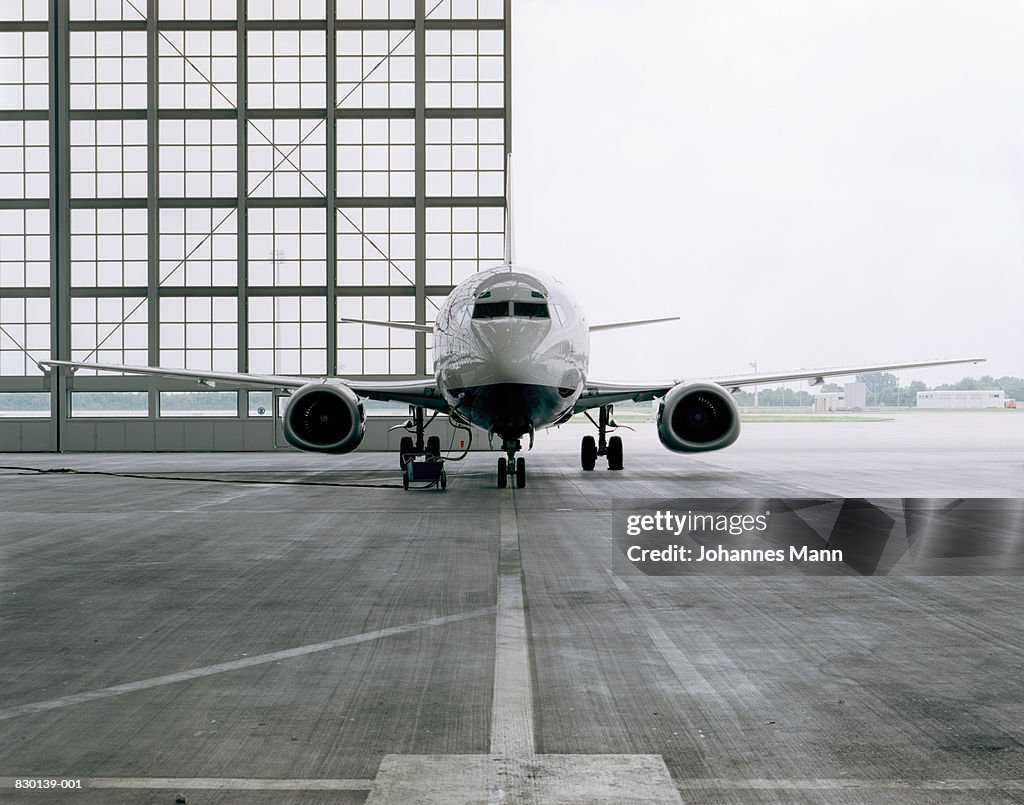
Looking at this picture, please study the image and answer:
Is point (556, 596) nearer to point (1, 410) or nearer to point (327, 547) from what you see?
point (327, 547)

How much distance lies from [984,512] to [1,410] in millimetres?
32144

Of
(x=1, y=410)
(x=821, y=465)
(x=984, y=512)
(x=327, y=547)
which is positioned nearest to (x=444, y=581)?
(x=327, y=547)

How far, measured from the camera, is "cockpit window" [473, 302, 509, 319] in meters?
16.0

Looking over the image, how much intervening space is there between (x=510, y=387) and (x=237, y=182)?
23.2 metres

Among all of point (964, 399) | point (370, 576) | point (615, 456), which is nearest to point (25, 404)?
point (615, 456)

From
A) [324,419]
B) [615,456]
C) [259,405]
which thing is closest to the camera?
[324,419]

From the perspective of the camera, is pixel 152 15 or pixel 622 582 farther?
pixel 152 15

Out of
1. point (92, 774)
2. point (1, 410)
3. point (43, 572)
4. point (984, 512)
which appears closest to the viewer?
point (92, 774)

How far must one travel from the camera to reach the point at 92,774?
373 cm

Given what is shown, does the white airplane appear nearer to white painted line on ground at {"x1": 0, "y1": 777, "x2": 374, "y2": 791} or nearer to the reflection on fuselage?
the reflection on fuselage

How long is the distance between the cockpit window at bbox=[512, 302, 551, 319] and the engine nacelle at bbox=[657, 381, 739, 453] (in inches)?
148

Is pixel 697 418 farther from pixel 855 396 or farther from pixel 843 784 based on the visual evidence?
pixel 855 396

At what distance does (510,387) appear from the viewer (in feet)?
51.3

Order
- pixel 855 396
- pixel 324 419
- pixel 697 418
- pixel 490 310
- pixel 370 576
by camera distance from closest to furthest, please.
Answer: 1. pixel 370 576
2. pixel 490 310
3. pixel 697 418
4. pixel 324 419
5. pixel 855 396
